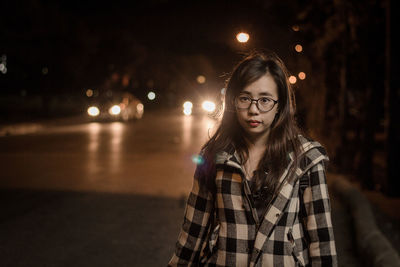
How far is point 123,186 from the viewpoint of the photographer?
9.97 m

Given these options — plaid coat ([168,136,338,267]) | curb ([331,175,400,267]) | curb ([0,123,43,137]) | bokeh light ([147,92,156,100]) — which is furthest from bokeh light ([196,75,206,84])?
plaid coat ([168,136,338,267])

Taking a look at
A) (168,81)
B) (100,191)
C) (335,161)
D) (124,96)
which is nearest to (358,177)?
(335,161)

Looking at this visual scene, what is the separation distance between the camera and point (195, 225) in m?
2.28

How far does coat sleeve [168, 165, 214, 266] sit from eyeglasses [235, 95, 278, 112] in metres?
0.36

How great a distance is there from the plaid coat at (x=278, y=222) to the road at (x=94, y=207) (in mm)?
662

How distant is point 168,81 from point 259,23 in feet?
271

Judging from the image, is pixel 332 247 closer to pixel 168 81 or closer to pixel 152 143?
pixel 152 143

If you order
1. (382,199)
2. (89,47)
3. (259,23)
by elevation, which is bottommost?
(382,199)

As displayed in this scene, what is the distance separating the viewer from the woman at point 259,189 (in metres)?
2.10

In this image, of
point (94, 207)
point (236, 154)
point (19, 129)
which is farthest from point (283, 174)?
point (19, 129)

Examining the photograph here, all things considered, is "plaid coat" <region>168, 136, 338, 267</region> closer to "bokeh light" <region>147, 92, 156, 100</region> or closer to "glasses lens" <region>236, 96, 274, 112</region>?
"glasses lens" <region>236, 96, 274, 112</region>

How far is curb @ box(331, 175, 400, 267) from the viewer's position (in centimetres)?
479

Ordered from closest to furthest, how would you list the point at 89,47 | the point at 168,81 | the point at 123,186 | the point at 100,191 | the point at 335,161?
the point at 100,191 → the point at 123,186 → the point at 335,161 → the point at 89,47 → the point at 168,81

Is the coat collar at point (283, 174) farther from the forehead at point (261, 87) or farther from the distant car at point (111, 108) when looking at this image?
the distant car at point (111, 108)
